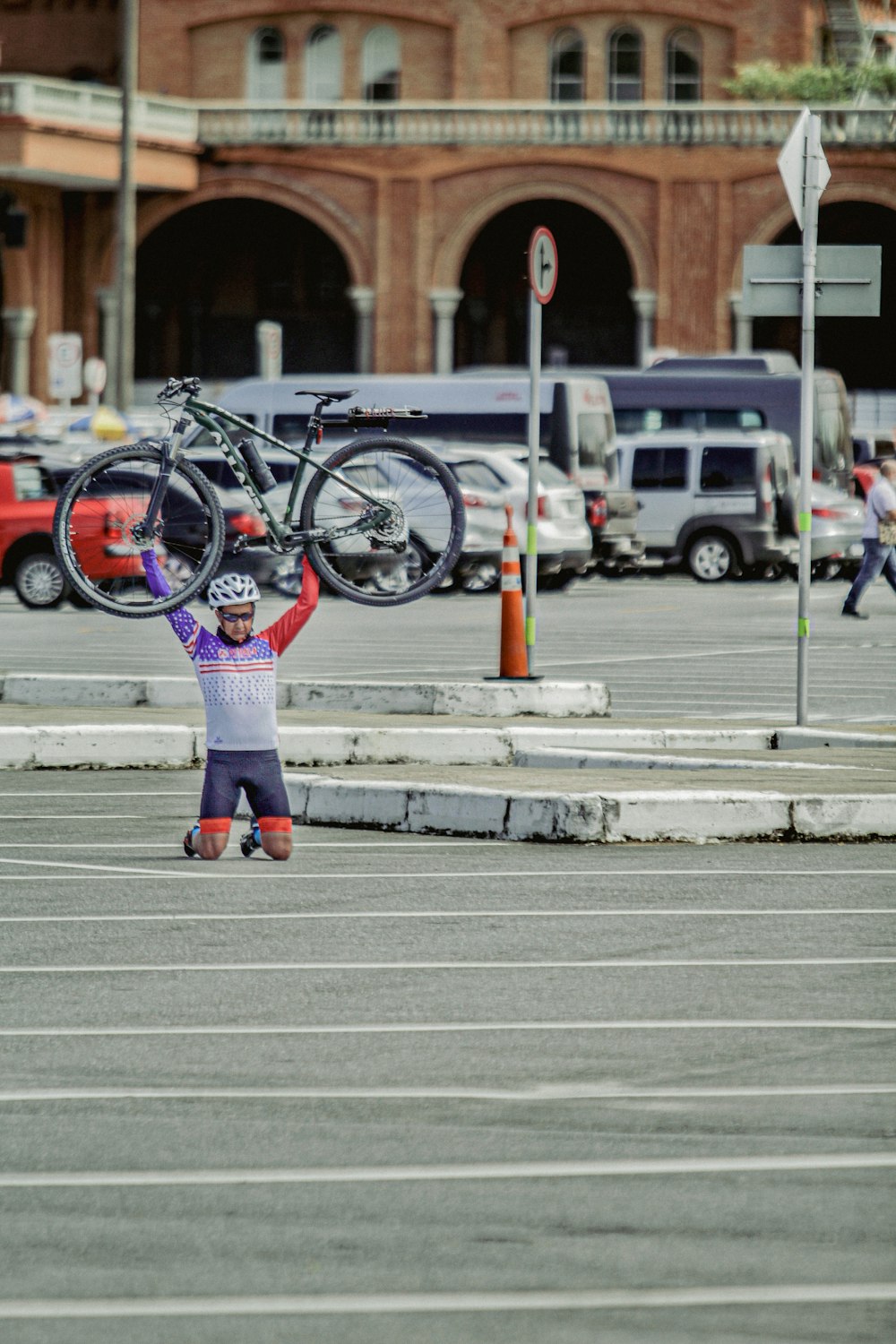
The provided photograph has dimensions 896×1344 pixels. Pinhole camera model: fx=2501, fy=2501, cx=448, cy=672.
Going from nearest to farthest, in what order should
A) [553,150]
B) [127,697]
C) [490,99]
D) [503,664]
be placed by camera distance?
1. [127,697]
2. [503,664]
3. [553,150]
4. [490,99]

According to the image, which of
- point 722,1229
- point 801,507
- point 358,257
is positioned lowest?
point 722,1229

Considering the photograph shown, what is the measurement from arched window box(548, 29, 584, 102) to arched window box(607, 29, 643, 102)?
690 millimetres

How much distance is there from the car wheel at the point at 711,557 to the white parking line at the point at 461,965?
26.0 metres

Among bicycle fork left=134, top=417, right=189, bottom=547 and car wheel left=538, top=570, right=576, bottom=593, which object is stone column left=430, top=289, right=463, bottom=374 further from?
bicycle fork left=134, top=417, right=189, bottom=547

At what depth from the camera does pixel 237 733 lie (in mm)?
10125

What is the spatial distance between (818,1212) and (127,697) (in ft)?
32.2

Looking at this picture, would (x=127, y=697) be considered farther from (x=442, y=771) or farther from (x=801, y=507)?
(x=801, y=507)

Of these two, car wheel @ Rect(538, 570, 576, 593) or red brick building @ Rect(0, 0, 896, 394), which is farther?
red brick building @ Rect(0, 0, 896, 394)

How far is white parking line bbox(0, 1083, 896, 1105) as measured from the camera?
5961mm

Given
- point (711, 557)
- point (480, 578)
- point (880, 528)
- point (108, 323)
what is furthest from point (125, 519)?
point (108, 323)

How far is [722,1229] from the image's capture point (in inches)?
192

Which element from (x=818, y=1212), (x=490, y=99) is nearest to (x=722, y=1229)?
(x=818, y=1212)

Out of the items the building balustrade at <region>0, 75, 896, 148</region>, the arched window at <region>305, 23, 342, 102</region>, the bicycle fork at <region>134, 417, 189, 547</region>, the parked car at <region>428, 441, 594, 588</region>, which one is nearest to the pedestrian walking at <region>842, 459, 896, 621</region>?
the parked car at <region>428, 441, 594, 588</region>

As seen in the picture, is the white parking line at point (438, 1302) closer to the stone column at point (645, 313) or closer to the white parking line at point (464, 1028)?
the white parking line at point (464, 1028)
